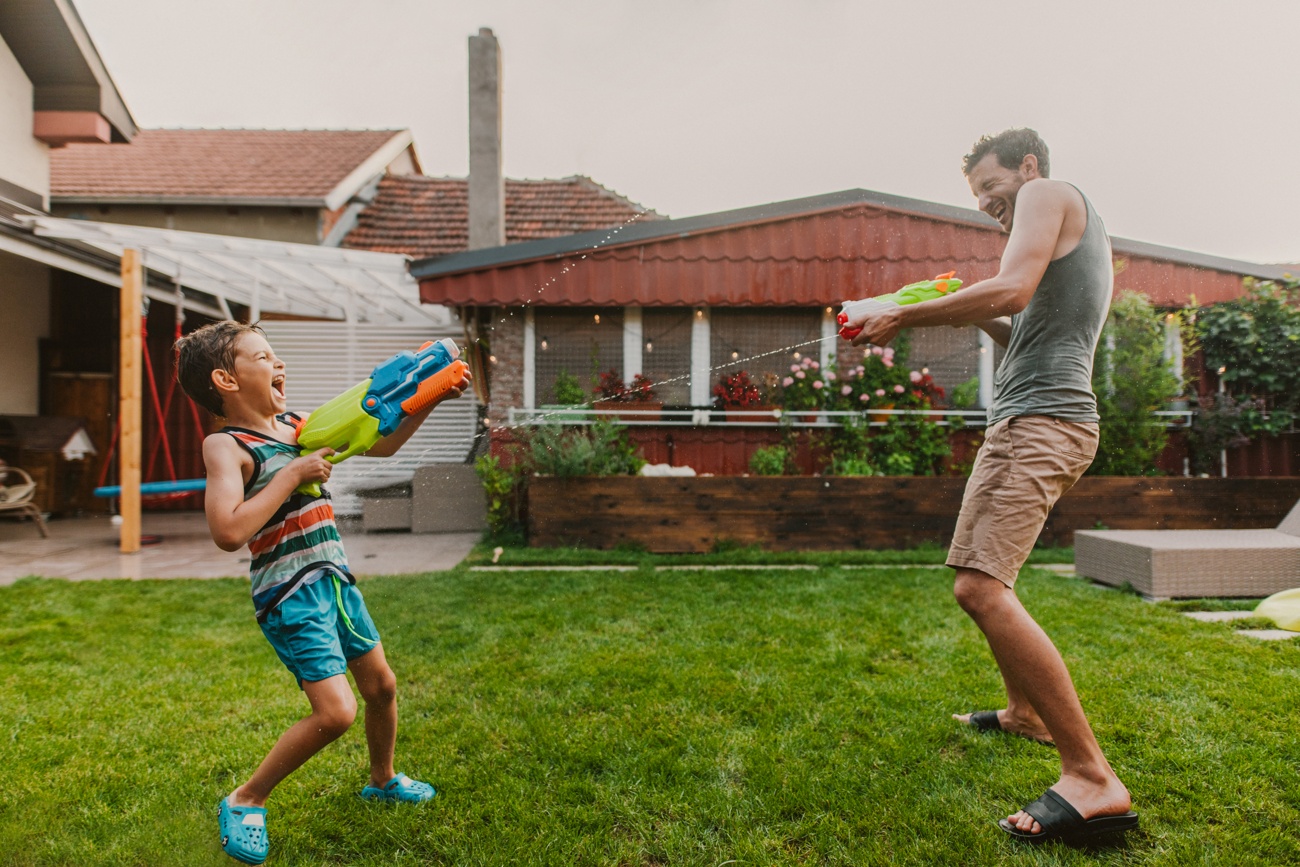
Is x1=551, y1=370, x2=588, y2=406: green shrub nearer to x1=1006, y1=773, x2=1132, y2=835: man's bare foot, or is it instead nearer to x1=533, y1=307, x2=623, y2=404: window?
x1=533, y1=307, x2=623, y2=404: window

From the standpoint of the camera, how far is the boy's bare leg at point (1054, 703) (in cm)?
169

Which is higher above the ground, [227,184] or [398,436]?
[227,184]

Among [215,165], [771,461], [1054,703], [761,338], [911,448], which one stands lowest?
[1054,703]

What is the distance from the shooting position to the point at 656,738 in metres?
2.31

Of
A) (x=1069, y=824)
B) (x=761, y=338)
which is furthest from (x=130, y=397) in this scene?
(x=1069, y=824)

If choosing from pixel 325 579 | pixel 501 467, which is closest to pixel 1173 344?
pixel 501 467

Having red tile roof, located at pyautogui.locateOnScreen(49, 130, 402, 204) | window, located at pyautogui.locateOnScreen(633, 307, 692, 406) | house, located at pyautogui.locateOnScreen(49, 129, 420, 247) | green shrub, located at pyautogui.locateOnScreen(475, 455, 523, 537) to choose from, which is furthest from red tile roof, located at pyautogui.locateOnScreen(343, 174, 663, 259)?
green shrub, located at pyautogui.locateOnScreen(475, 455, 523, 537)

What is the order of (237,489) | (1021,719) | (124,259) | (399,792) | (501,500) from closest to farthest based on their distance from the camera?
(237,489) < (399,792) < (1021,719) < (124,259) < (501,500)

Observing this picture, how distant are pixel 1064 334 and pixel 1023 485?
1.31ft

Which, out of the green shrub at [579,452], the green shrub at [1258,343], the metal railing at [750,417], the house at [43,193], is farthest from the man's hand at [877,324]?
the house at [43,193]

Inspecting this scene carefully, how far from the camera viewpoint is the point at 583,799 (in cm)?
196

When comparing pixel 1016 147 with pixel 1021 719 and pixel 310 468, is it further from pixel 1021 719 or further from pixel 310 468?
pixel 310 468

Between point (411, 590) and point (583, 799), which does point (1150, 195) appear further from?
point (411, 590)

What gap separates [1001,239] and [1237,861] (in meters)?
1.64
